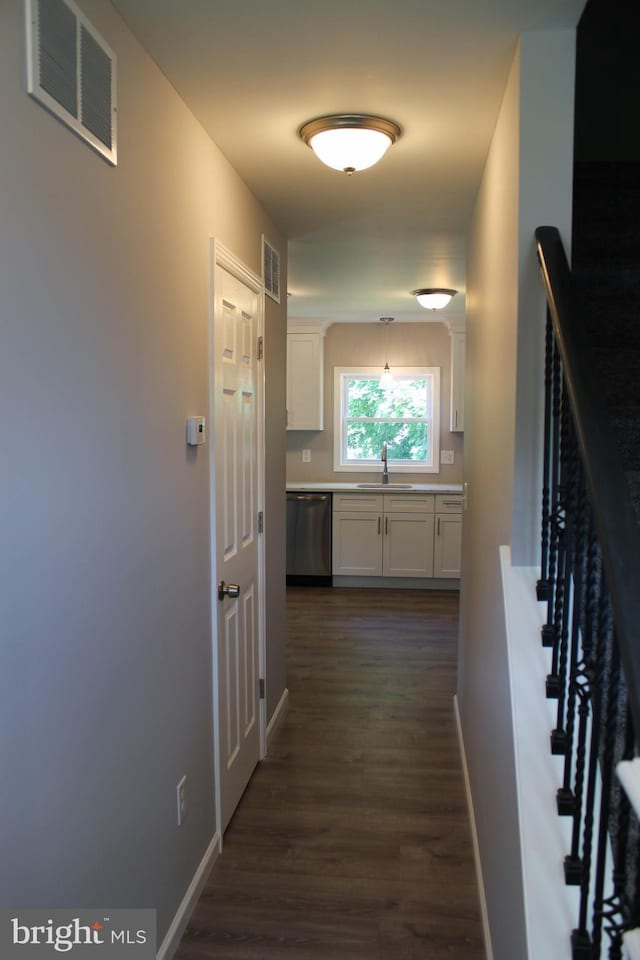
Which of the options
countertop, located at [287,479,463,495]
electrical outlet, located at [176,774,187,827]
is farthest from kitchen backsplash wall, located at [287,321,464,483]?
electrical outlet, located at [176,774,187,827]

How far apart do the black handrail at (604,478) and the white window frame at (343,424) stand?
540 cm

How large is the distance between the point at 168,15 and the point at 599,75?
5.19 feet

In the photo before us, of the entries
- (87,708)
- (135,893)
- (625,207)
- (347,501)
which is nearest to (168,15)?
(87,708)

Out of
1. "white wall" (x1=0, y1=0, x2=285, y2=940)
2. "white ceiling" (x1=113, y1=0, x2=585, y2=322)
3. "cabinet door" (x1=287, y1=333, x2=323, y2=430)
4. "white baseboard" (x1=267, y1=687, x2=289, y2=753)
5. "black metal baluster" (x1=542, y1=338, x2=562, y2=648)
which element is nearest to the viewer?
"white wall" (x1=0, y1=0, x2=285, y2=940)

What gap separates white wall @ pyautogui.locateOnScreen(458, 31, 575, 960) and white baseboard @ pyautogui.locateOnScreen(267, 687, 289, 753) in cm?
136

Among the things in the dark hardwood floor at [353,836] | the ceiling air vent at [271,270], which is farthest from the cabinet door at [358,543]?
the ceiling air vent at [271,270]

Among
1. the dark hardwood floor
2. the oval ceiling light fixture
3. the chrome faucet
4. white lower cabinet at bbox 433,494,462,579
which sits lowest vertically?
the dark hardwood floor

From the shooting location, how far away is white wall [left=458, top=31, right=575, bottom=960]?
171 centimetres

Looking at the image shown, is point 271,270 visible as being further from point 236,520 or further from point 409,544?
point 409,544

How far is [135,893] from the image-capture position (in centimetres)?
180

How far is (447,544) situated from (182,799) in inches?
177

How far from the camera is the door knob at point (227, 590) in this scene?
2554mm

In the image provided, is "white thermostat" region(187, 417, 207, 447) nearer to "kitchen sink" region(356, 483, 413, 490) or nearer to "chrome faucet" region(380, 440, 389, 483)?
"kitchen sink" region(356, 483, 413, 490)

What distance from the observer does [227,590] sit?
2.61 m
